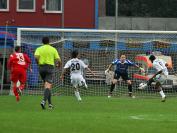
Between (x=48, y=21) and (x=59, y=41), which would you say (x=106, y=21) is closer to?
(x=48, y=21)

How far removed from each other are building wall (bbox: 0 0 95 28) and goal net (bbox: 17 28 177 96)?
62.9 ft

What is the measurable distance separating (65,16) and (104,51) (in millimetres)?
20461

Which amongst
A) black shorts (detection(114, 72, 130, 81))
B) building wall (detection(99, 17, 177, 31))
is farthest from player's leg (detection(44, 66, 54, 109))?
building wall (detection(99, 17, 177, 31))

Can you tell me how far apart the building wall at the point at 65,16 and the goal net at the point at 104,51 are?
19.2 m

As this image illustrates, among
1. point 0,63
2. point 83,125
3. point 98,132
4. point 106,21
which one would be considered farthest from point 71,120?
point 106,21

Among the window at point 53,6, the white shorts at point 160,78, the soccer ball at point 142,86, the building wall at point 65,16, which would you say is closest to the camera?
the white shorts at point 160,78

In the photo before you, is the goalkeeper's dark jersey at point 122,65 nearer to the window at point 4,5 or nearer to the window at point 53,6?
the window at point 53,6

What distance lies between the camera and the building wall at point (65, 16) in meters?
49.3

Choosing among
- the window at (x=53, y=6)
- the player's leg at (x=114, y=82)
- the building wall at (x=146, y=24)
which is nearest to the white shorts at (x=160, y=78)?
the player's leg at (x=114, y=82)

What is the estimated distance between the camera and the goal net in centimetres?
2819

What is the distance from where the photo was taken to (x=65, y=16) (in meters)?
49.5

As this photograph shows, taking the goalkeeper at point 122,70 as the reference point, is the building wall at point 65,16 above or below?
above

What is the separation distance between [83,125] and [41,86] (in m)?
14.7

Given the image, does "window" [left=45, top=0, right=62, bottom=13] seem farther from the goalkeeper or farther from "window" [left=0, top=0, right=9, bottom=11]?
the goalkeeper
